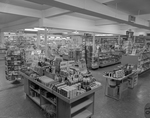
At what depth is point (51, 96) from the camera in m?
3.42

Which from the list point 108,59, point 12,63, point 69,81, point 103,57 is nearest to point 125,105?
point 69,81

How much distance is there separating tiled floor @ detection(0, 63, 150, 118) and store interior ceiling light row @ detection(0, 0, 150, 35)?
3.26 metres

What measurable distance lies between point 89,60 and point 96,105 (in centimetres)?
499

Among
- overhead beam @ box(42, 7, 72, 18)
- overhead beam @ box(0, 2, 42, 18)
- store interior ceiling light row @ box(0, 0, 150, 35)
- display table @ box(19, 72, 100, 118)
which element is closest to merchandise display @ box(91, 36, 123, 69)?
store interior ceiling light row @ box(0, 0, 150, 35)

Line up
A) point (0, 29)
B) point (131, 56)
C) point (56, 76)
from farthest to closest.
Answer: point (0, 29) → point (131, 56) → point (56, 76)

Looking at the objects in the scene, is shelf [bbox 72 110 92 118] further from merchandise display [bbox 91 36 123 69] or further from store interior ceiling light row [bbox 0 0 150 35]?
merchandise display [bbox 91 36 123 69]

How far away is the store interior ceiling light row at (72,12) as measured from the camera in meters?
3.91

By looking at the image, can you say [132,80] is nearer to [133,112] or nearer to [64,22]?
[133,112]

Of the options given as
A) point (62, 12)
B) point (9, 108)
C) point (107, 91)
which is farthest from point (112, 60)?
point (9, 108)

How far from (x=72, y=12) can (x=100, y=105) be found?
13.4ft

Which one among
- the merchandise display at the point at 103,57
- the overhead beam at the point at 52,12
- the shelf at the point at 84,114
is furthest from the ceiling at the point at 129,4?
the merchandise display at the point at 103,57

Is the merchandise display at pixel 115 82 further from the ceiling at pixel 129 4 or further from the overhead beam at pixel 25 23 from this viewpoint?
the overhead beam at pixel 25 23

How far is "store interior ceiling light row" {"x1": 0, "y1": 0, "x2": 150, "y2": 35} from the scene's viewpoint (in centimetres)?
→ 391

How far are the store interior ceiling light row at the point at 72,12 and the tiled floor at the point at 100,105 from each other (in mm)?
3264
